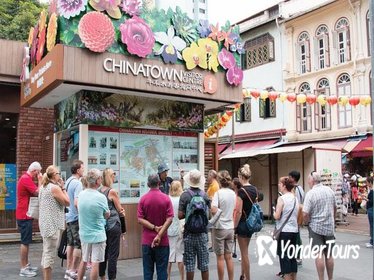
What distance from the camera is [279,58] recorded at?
24.0m

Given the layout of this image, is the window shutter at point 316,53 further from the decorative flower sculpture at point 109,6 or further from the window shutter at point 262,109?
the decorative flower sculpture at point 109,6

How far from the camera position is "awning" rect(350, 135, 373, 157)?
1809cm

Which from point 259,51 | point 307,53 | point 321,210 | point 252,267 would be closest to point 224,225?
point 321,210

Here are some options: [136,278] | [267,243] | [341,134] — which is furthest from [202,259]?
[341,134]

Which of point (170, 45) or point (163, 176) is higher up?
point (170, 45)

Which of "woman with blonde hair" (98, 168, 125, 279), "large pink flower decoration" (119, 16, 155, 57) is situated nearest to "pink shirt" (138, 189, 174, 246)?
"woman with blonde hair" (98, 168, 125, 279)

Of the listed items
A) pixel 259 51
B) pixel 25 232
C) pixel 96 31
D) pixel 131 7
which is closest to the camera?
pixel 25 232

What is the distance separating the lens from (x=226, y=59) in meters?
9.41

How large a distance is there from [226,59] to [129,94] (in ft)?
7.63

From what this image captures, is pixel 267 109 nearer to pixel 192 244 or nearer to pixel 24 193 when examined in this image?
pixel 24 193

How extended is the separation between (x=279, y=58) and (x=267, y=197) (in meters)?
9.96

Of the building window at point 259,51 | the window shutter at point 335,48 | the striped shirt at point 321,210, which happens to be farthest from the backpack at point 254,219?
the building window at point 259,51

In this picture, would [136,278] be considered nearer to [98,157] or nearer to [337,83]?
[98,157]

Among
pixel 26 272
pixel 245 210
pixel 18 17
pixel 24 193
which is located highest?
pixel 18 17
